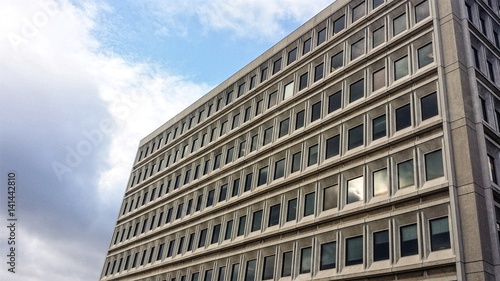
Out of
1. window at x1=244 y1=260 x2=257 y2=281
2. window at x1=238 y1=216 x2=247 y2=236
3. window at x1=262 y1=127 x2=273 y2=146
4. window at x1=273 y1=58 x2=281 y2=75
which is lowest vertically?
window at x1=244 y1=260 x2=257 y2=281

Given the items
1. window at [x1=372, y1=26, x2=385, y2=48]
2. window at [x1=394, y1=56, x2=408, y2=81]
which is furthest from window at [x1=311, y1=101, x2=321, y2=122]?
window at [x1=394, y1=56, x2=408, y2=81]

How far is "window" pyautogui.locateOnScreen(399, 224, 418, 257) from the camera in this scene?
21766 mm

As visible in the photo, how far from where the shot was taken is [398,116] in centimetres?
2614

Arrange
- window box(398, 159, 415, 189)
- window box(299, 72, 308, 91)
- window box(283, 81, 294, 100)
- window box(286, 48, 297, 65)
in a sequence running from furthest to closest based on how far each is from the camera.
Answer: window box(286, 48, 297, 65), window box(283, 81, 294, 100), window box(299, 72, 308, 91), window box(398, 159, 415, 189)

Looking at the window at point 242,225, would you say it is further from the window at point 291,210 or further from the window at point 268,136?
the window at point 268,136

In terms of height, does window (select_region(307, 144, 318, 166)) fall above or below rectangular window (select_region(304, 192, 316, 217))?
above

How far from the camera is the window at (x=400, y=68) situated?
2725 cm

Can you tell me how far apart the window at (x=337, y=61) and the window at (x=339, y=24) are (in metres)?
2.39

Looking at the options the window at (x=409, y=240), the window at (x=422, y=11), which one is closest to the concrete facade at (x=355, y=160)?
the window at (x=409, y=240)

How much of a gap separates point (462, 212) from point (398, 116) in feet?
24.7

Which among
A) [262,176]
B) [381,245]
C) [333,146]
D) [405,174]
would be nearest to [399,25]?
[333,146]

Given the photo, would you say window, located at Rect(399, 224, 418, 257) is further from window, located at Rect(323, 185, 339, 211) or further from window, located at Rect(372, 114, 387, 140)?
window, located at Rect(372, 114, 387, 140)

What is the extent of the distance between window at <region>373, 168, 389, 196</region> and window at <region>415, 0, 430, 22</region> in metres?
10.2

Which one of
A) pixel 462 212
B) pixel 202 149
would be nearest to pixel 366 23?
pixel 462 212
